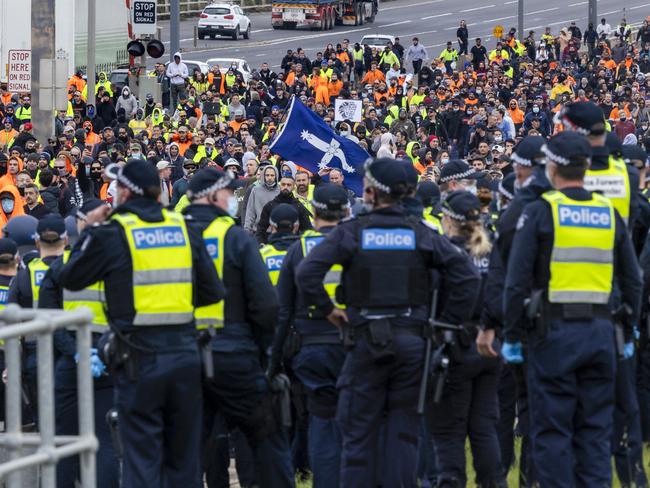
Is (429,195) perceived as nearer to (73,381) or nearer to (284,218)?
(284,218)

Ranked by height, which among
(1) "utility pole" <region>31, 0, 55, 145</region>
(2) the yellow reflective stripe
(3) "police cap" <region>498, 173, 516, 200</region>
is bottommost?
(2) the yellow reflective stripe

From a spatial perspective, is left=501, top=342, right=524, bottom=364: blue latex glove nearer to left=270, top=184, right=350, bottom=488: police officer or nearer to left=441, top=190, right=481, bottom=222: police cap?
left=441, top=190, right=481, bottom=222: police cap

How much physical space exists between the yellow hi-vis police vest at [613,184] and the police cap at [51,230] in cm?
310

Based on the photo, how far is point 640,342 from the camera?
9.80 m

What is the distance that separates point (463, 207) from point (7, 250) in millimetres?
3207

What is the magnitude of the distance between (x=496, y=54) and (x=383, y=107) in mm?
11556

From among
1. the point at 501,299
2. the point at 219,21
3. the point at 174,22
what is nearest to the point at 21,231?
the point at 501,299

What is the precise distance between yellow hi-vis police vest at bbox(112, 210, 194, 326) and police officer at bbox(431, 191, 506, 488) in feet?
4.91

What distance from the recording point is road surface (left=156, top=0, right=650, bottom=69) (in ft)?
188

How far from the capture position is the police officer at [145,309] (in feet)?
25.8

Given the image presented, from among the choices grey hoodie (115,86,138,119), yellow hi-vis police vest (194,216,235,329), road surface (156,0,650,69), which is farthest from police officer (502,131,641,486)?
road surface (156,0,650,69)

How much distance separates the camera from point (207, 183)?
28.1ft

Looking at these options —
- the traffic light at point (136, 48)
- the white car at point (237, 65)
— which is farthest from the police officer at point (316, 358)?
the white car at point (237, 65)

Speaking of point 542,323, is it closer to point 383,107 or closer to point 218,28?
point 383,107
